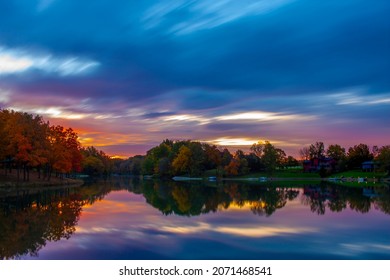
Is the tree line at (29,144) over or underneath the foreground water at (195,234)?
over

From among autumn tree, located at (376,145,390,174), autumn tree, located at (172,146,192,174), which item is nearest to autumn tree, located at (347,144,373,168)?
autumn tree, located at (376,145,390,174)

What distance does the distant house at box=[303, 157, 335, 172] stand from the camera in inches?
5268

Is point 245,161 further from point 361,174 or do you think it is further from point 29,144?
point 29,144

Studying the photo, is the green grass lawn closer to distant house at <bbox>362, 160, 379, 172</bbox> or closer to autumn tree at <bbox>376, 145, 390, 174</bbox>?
autumn tree at <bbox>376, 145, 390, 174</bbox>

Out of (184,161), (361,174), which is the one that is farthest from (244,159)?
(361,174)

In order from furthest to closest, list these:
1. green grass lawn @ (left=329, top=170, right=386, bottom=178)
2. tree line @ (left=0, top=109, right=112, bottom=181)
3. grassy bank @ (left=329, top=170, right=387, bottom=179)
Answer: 1. green grass lawn @ (left=329, top=170, right=386, bottom=178)
2. grassy bank @ (left=329, top=170, right=387, bottom=179)
3. tree line @ (left=0, top=109, right=112, bottom=181)

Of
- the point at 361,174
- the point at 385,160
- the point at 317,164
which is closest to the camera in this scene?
the point at 385,160

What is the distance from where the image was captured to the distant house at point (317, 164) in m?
134

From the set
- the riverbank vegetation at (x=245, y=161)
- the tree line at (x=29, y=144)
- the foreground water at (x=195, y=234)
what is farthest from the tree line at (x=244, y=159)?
the foreground water at (x=195, y=234)

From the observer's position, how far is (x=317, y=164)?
459 ft

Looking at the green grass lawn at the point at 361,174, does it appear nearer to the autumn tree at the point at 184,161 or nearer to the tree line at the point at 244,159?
the tree line at the point at 244,159
